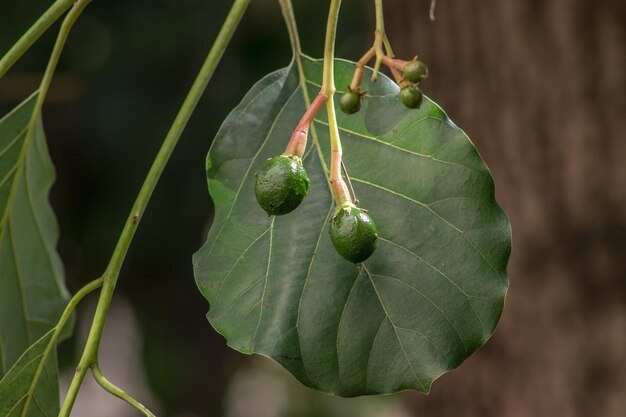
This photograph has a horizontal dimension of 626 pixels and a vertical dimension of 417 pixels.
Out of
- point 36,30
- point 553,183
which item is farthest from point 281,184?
point 553,183

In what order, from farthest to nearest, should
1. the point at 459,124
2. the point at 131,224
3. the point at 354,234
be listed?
the point at 459,124, the point at 131,224, the point at 354,234

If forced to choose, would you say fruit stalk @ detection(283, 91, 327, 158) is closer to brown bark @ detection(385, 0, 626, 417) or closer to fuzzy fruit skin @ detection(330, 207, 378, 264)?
fuzzy fruit skin @ detection(330, 207, 378, 264)

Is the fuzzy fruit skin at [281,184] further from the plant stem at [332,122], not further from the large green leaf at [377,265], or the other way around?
the large green leaf at [377,265]

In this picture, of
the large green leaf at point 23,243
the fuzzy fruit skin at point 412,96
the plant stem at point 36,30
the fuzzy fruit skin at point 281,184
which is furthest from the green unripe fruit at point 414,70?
the large green leaf at point 23,243

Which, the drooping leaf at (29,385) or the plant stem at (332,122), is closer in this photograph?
the plant stem at (332,122)

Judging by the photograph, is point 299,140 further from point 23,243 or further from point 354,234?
point 23,243

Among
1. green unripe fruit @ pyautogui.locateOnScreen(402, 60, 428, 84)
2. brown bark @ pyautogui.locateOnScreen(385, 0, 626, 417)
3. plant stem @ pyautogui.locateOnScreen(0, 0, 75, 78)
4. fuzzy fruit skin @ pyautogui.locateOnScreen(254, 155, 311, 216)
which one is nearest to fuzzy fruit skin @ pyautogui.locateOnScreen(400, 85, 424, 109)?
green unripe fruit @ pyautogui.locateOnScreen(402, 60, 428, 84)

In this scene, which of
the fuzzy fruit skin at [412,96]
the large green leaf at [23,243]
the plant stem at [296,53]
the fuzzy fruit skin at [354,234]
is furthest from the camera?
the large green leaf at [23,243]
